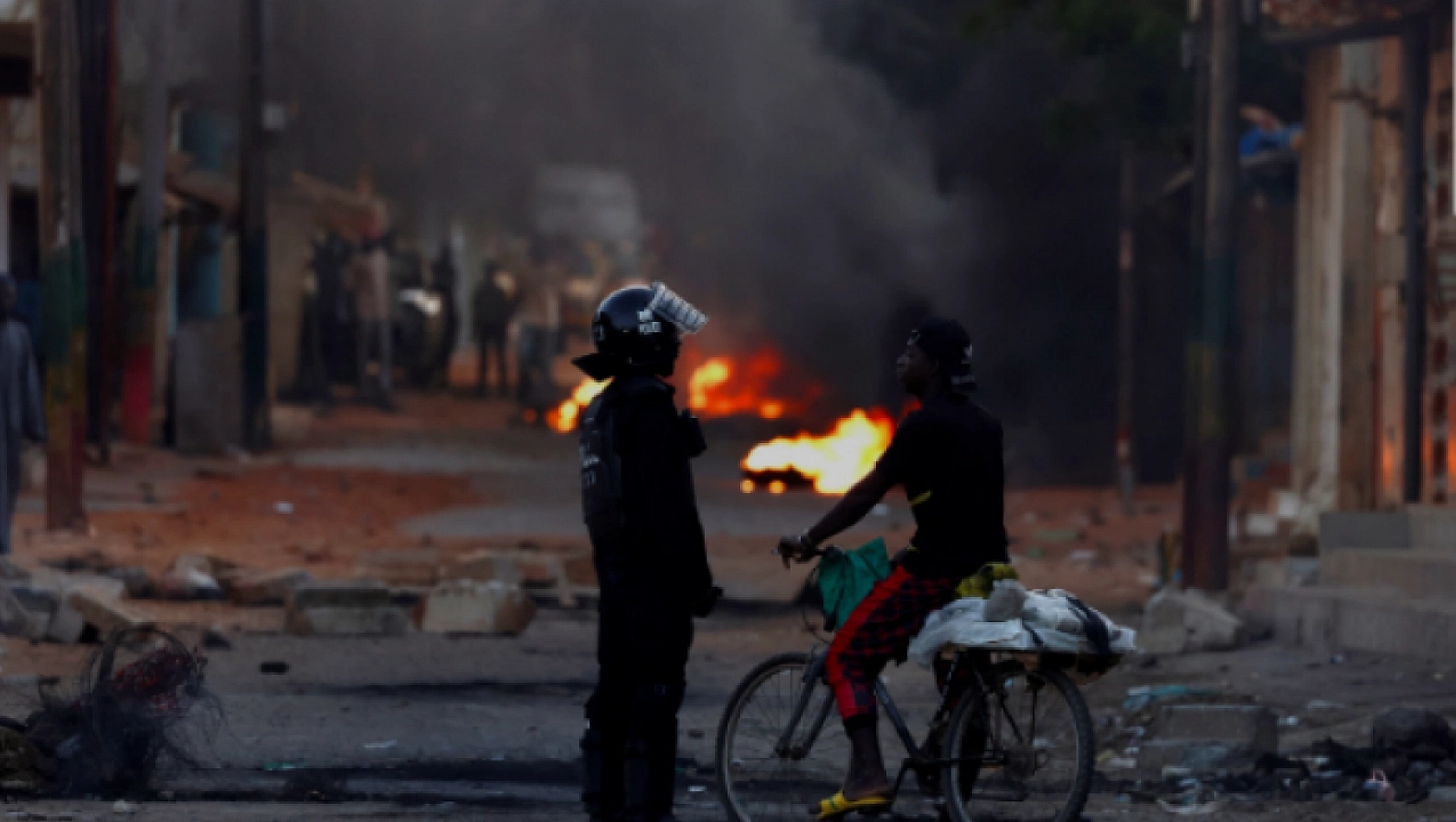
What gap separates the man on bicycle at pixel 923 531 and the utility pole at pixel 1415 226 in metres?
9.33

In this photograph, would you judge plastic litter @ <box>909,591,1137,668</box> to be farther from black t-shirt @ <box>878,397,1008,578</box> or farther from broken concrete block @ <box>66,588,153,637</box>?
broken concrete block @ <box>66,588,153,637</box>

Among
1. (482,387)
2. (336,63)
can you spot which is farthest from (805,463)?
(336,63)

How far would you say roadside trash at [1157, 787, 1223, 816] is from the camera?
23.4 feet

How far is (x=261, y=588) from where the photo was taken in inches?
503

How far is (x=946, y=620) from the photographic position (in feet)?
20.2

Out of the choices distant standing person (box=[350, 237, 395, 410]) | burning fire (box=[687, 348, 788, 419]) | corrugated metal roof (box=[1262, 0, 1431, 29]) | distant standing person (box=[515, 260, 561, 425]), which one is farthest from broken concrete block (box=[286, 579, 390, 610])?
distant standing person (box=[350, 237, 395, 410])

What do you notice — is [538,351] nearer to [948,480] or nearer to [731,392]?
[731,392]

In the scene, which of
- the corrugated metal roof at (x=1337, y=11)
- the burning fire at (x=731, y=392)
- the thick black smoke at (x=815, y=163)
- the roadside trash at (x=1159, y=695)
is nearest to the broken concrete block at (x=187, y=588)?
the roadside trash at (x=1159, y=695)

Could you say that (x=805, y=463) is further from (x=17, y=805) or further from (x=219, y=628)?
(x=17, y=805)

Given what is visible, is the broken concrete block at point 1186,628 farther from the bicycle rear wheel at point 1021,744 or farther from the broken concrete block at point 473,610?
the bicycle rear wheel at point 1021,744

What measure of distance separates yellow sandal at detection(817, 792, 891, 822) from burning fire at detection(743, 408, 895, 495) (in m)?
14.3

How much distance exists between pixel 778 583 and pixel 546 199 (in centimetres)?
4232

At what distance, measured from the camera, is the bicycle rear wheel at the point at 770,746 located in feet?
21.1

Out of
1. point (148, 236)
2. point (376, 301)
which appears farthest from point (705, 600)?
point (376, 301)
